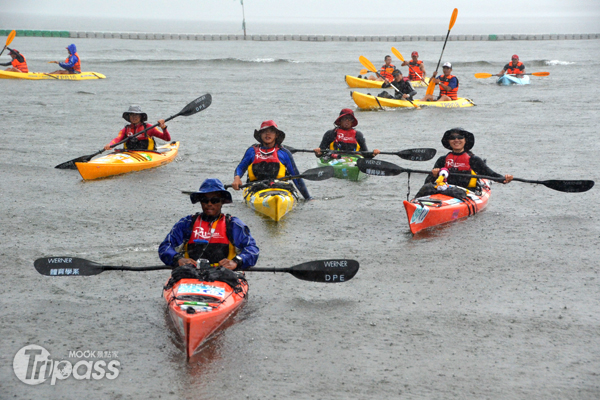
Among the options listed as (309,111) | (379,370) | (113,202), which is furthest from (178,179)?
(309,111)

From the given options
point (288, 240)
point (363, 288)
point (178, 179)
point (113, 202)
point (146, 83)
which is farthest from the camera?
point (146, 83)

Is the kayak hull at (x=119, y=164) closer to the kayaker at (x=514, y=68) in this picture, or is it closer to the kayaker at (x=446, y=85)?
the kayaker at (x=446, y=85)

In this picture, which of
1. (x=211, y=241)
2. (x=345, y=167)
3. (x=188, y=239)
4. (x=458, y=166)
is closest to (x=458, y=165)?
(x=458, y=166)

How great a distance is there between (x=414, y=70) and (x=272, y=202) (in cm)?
1979

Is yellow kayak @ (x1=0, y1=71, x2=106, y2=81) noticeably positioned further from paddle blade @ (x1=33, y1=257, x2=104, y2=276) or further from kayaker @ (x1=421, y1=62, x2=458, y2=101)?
paddle blade @ (x1=33, y1=257, x2=104, y2=276)

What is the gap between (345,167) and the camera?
1402 cm

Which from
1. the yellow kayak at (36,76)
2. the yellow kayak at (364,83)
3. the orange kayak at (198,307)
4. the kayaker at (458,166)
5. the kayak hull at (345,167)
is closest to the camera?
the orange kayak at (198,307)

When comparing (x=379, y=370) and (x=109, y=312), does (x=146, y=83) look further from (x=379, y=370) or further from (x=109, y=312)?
(x=379, y=370)

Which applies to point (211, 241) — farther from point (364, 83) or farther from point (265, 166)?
point (364, 83)

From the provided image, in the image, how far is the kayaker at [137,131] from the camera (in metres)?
13.7

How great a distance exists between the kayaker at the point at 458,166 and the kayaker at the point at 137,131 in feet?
17.9

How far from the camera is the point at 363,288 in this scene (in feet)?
28.4

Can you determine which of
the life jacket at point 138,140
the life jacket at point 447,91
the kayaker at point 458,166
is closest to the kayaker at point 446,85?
the life jacket at point 447,91

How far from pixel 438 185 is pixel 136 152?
6554 millimetres
